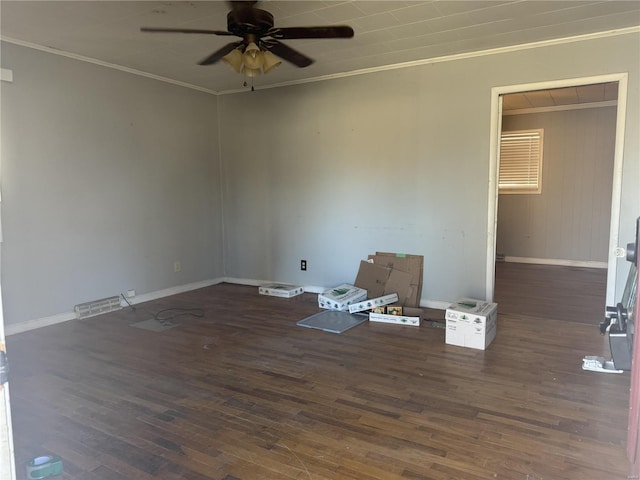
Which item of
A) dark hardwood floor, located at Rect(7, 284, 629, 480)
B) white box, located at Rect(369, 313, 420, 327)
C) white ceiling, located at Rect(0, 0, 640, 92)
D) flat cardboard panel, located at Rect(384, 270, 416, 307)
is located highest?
white ceiling, located at Rect(0, 0, 640, 92)

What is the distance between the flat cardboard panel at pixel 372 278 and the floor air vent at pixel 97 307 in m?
2.59

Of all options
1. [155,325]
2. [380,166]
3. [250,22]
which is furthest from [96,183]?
[380,166]

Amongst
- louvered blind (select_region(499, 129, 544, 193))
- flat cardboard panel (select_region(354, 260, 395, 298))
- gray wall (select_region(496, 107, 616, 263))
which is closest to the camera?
flat cardboard panel (select_region(354, 260, 395, 298))

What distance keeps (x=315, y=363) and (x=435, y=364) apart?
2.80 feet

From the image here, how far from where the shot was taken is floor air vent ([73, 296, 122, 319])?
4.16 meters

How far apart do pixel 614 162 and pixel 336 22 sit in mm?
2610

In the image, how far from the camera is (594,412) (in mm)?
2318

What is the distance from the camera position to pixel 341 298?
4.33 m

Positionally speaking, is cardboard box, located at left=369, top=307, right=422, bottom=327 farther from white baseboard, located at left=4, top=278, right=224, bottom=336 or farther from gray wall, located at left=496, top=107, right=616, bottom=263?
gray wall, located at left=496, top=107, right=616, bottom=263

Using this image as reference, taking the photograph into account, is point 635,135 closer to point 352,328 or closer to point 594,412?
point 594,412

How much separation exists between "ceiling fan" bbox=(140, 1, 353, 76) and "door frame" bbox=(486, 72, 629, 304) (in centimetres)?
202

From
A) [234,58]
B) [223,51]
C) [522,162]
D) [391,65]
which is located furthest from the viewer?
[522,162]

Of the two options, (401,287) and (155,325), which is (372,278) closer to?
(401,287)

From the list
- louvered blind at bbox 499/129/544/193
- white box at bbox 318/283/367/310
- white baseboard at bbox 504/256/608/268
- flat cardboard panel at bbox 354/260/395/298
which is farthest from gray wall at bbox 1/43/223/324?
white baseboard at bbox 504/256/608/268
